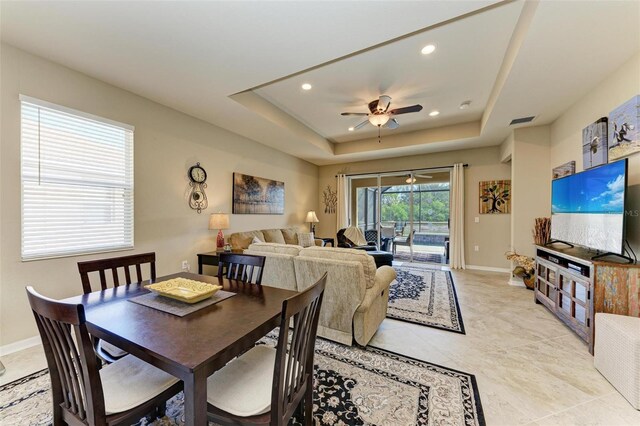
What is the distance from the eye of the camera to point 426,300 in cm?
358

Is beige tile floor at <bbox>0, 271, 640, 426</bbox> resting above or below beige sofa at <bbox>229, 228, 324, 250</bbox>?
below

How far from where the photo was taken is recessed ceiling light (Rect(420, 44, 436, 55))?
2.49 meters

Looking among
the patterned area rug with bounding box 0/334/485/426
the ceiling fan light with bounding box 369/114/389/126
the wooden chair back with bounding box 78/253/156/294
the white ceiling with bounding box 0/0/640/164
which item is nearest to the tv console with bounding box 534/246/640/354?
the patterned area rug with bounding box 0/334/485/426

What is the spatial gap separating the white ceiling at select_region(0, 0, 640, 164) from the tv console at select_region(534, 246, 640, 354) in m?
1.92

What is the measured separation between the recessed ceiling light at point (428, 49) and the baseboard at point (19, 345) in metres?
4.79

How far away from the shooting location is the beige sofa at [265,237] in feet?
14.1

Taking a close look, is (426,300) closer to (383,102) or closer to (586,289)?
(586,289)

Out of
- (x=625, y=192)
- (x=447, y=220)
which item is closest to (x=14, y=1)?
(x=625, y=192)

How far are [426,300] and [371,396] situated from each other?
2.20m

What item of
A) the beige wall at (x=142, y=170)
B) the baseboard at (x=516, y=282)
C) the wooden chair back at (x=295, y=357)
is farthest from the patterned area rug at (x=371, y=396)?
the baseboard at (x=516, y=282)

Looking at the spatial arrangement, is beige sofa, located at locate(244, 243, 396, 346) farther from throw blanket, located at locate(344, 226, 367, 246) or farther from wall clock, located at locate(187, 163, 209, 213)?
throw blanket, located at locate(344, 226, 367, 246)

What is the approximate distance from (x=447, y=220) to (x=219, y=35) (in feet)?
18.9

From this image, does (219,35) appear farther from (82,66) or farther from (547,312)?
(547,312)

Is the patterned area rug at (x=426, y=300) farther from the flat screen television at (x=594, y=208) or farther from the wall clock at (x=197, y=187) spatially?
the wall clock at (x=197, y=187)
